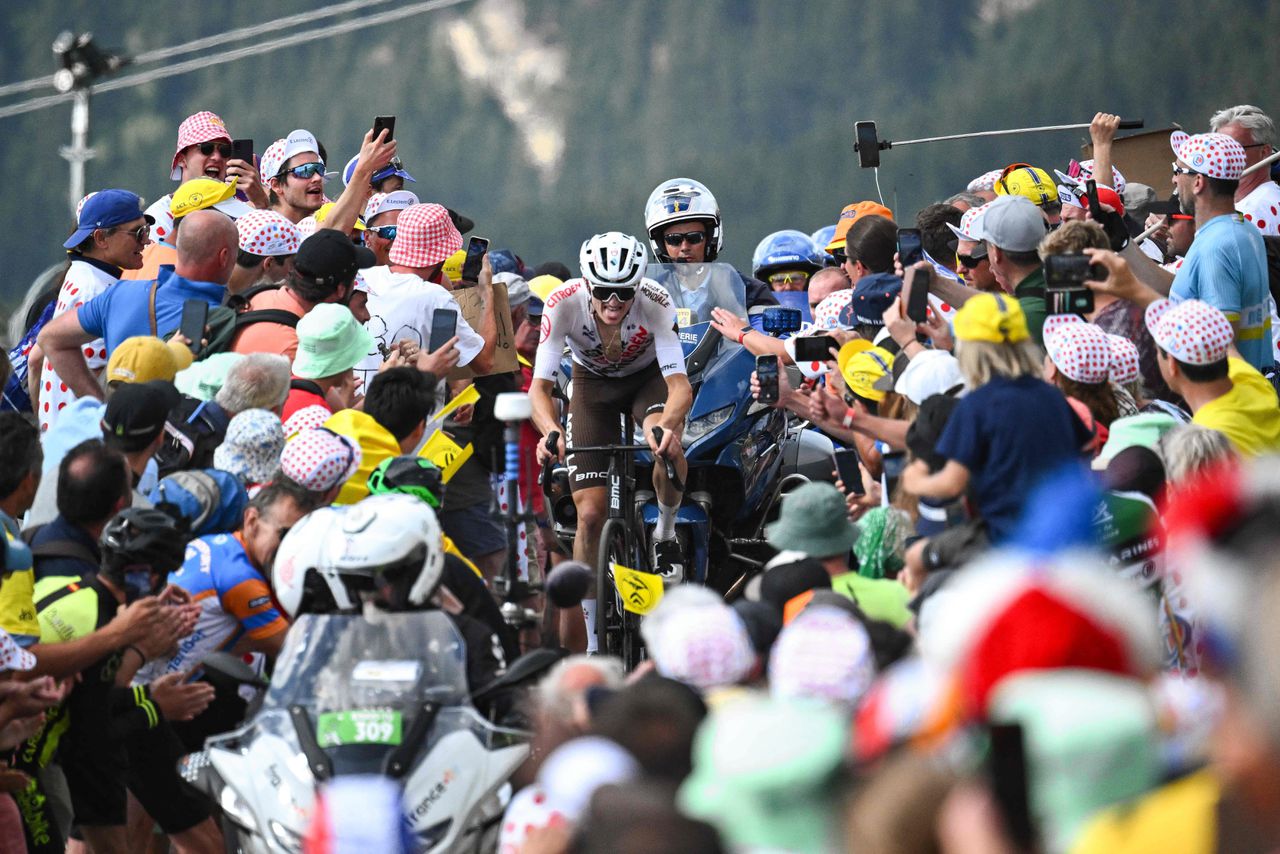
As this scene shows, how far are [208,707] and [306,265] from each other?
8.72ft

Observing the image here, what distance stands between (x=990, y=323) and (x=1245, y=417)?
62.6 inches

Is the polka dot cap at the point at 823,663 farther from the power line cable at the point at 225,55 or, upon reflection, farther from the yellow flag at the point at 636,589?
the power line cable at the point at 225,55

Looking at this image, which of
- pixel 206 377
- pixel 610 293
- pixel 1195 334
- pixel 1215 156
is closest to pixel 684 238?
pixel 610 293

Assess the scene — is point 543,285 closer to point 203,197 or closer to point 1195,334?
point 203,197

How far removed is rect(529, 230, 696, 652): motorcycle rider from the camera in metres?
10.0

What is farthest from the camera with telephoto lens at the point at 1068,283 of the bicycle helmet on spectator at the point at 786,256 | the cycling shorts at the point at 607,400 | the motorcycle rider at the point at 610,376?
the bicycle helmet on spectator at the point at 786,256

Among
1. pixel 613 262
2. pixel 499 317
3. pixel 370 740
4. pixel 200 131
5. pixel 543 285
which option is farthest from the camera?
pixel 543 285

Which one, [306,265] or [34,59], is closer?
[306,265]

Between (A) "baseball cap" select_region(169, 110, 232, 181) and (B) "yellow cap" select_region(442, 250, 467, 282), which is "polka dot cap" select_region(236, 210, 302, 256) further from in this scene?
(B) "yellow cap" select_region(442, 250, 467, 282)

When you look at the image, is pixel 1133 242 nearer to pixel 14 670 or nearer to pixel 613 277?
pixel 613 277

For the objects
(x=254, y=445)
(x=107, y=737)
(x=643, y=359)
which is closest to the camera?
(x=107, y=737)

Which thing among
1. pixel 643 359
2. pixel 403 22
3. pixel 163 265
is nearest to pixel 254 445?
pixel 163 265

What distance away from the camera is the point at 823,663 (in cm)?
422

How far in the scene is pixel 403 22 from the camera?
712 inches
